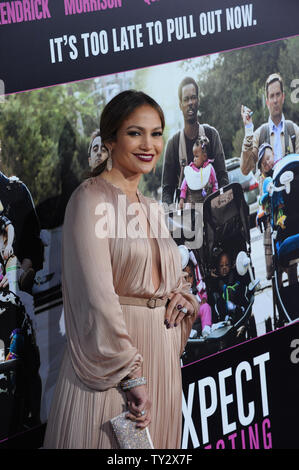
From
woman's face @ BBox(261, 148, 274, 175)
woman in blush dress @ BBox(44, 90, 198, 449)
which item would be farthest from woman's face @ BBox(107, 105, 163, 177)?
woman's face @ BBox(261, 148, 274, 175)

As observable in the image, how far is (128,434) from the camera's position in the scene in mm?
2471

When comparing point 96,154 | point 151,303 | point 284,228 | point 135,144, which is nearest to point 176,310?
point 151,303

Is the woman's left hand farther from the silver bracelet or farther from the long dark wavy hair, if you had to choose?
the long dark wavy hair

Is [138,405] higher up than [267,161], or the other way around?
[267,161]

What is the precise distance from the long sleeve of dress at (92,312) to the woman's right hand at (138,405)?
8 centimetres

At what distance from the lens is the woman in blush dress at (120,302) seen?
245 cm

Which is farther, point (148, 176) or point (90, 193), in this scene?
point (148, 176)

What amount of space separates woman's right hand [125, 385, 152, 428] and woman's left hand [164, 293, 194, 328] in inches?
12.0

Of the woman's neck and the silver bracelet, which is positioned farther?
the woman's neck

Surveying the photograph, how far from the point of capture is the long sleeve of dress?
2.44 meters

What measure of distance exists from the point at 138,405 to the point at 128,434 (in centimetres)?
11

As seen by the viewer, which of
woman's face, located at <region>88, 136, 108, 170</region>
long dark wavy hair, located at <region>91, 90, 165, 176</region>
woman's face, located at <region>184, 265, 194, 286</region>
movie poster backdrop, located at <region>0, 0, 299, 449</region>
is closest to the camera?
long dark wavy hair, located at <region>91, 90, 165, 176</region>

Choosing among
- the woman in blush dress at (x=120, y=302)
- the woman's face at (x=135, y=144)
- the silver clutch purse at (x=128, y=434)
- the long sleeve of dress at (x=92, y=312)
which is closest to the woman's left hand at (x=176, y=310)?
the woman in blush dress at (x=120, y=302)

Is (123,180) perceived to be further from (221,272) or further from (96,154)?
(221,272)
